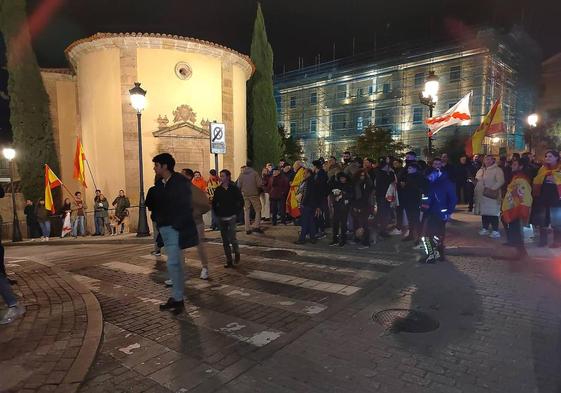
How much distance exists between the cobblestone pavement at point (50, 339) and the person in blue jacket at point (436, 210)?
5.70m

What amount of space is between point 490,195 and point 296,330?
6472 millimetres

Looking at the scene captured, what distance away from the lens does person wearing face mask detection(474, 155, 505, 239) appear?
878 centimetres

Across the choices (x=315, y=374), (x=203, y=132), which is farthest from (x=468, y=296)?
(x=203, y=132)

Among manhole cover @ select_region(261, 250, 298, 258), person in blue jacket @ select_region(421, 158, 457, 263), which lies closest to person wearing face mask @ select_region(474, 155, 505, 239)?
person in blue jacket @ select_region(421, 158, 457, 263)

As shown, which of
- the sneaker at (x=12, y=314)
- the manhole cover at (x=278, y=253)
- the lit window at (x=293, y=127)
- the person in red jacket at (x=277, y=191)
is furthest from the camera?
the lit window at (x=293, y=127)

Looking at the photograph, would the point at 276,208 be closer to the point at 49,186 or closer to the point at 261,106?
the point at 49,186

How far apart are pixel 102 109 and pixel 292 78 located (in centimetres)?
4236

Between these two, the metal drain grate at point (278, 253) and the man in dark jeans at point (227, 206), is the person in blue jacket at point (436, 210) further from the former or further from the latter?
the man in dark jeans at point (227, 206)

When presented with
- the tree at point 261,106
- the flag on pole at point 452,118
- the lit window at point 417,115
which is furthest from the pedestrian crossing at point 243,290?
the lit window at point 417,115

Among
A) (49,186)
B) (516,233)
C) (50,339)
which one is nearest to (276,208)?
(516,233)

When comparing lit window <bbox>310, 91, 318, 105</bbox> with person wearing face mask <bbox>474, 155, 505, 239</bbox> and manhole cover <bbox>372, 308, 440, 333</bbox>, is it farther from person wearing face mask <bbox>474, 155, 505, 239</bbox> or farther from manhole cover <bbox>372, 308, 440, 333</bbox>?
manhole cover <bbox>372, 308, 440, 333</bbox>

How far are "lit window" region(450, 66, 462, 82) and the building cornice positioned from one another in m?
32.8

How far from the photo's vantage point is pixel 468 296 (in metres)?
5.50

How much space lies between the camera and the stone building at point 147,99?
16562 millimetres
